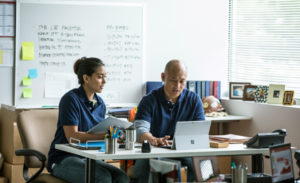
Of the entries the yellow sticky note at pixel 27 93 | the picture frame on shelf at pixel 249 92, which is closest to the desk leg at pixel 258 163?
the picture frame on shelf at pixel 249 92

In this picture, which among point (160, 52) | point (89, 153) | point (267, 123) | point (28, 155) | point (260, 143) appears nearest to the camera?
point (89, 153)

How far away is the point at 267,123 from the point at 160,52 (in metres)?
1.39

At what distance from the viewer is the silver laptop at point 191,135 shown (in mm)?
3110

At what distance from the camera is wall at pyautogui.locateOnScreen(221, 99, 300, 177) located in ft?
15.2

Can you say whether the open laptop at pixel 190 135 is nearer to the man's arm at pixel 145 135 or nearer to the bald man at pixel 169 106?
the man's arm at pixel 145 135

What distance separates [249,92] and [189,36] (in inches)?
36.9

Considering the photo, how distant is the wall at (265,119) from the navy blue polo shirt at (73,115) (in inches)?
73.6

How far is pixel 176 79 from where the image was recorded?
366 cm

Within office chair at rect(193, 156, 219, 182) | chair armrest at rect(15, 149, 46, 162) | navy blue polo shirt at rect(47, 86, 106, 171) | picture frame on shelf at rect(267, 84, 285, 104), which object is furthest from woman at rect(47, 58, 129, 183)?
picture frame on shelf at rect(267, 84, 285, 104)

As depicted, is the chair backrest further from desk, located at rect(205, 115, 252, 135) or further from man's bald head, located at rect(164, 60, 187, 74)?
desk, located at rect(205, 115, 252, 135)

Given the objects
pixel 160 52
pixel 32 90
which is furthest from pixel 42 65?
pixel 160 52

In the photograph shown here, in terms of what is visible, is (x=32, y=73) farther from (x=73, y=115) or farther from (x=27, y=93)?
(x=73, y=115)

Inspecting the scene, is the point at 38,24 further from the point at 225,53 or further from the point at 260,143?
the point at 260,143

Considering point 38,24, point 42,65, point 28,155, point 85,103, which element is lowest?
point 28,155
